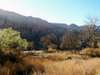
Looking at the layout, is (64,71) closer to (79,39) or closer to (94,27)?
(94,27)

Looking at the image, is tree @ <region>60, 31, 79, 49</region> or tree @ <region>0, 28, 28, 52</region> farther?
tree @ <region>60, 31, 79, 49</region>

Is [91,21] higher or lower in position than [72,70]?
higher

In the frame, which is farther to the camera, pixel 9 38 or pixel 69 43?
pixel 69 43

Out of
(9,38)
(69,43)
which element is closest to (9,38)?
(9,38)

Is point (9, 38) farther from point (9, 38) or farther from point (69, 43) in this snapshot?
point (69, 43)

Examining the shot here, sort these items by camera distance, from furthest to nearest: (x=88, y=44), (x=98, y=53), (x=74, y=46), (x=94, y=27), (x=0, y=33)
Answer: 1. (x=74, y=46)
2. (x=88, y=44)
3. (x=94, y=27)
4. (x=0, y=33)
5. (x=98, y=53)

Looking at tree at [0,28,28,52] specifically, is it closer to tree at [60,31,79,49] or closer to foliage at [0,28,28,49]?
foliage at [0,28,28,49]

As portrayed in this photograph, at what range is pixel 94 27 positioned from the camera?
2195 inches

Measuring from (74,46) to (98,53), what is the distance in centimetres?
3380

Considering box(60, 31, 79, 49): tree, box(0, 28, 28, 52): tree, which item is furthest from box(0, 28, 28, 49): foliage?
box(60, 31, 79, 49): tree

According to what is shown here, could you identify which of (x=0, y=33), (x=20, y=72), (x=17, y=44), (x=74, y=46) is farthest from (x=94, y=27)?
(x=20, y=72)

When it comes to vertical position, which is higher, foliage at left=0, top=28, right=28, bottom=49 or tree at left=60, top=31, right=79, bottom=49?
foliage at left=0, top=28, right=28, bottom=49

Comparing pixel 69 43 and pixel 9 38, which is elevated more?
pixel 9 38

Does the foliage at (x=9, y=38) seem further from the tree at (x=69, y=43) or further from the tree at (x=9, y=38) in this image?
the tree at (x=69, y=43)
